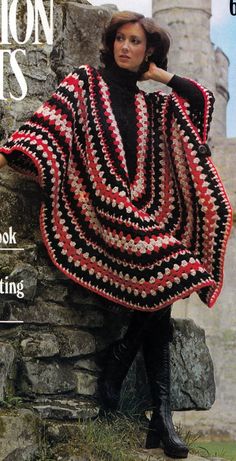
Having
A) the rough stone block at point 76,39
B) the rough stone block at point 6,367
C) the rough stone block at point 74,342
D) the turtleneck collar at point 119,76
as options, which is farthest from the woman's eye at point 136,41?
the rough stone block at point 6,367

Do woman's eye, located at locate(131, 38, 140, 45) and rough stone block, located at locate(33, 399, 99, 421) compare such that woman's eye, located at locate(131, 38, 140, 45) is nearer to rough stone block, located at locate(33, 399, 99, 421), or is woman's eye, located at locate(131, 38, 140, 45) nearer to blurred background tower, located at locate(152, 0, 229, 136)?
rough stone block, located at locate(33, 399, 99, 421)

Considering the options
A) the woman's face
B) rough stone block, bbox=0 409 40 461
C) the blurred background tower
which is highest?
the blurred background tower

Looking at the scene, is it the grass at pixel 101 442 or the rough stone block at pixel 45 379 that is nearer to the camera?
the grass at pixel 101 442

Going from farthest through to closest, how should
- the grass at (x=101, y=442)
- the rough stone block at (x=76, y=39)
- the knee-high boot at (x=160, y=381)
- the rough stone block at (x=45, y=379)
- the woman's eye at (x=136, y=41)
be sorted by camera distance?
the rough stone block at (x=76, y=39), the woman's eye at (x=136, y=41), the knee-high boot at (x=160, y=381), the rough stone block at (x=45, y=379), the grass at (x=101, y=442)

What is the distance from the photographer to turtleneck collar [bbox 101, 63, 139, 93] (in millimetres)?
3955

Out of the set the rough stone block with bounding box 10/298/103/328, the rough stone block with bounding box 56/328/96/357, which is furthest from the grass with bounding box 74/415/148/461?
the rough stone block with bounding box 10/298/103/328

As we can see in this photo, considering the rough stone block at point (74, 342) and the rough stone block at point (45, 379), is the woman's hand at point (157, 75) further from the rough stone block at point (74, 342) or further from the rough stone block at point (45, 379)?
the rough stone block at point (45, 379)

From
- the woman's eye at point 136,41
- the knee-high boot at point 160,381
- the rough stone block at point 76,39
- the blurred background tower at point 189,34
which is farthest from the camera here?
the blurred background tower at point 189,34

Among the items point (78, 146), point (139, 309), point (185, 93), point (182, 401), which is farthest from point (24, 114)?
point (182, 401)

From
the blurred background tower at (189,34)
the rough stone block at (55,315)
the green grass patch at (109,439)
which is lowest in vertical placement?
the green grass patch at (109,439)

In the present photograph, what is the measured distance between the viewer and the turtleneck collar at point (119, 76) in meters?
3.96

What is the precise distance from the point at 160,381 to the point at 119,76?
43.0 inches

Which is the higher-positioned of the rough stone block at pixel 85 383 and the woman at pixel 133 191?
the woman at pixel 133 191

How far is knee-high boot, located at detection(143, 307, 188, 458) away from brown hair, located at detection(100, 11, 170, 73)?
92 centimetres
